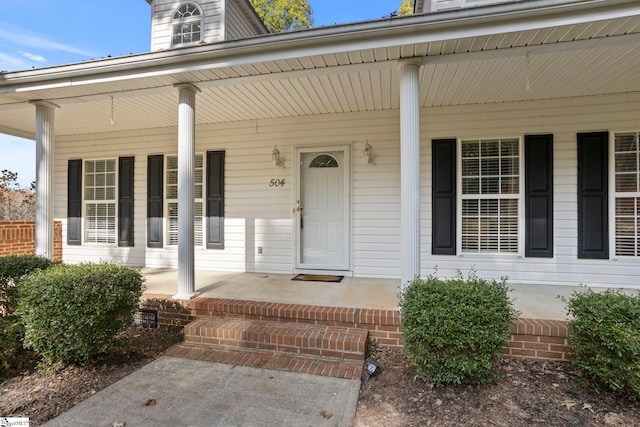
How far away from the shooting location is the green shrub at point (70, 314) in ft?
8.31

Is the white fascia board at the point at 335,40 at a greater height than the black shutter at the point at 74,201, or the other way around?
the white fascia board at the point at 335,40

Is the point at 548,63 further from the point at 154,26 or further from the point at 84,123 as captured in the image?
the point at 84,123

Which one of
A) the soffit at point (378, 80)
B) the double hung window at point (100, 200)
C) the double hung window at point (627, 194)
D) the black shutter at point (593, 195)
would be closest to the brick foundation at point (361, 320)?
the black shutter at point (593, 195)

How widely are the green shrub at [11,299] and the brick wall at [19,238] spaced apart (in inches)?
123

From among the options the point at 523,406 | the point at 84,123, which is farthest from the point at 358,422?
the point at 84,123

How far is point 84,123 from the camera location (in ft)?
17.6

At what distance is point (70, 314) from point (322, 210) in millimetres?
3254

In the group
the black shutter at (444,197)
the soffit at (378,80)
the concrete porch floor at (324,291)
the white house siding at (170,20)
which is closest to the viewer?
the soffit at (378,80)

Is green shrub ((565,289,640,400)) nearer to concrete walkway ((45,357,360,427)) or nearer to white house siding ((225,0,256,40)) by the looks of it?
A: concrete walkway ((45,357,360,427))

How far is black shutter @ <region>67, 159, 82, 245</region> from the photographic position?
6.01 meters

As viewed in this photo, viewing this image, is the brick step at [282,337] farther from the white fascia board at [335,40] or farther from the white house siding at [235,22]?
the white house siding at [235,22]

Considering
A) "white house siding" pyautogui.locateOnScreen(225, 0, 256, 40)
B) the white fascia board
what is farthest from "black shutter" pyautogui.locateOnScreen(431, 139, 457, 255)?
"white house siding" pyautogui.locateOnScreen(225, 0, 256, 40)

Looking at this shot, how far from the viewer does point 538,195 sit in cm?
423

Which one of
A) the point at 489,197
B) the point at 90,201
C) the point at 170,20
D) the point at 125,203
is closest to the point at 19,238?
the point at 90,201
